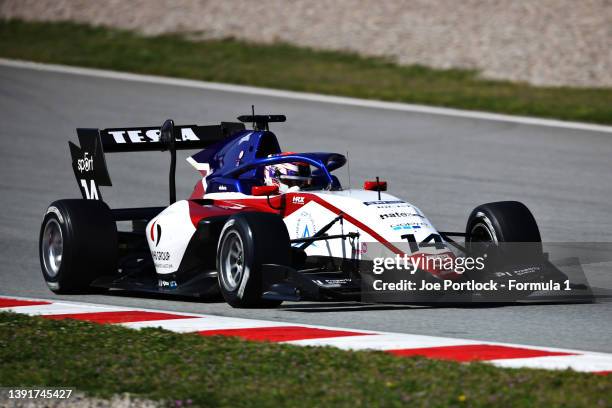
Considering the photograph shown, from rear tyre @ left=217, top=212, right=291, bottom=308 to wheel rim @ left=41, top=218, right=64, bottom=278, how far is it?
1.96 m

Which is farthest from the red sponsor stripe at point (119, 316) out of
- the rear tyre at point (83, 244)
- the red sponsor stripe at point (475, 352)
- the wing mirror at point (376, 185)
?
the red sponsor stripe at point (475, 352)

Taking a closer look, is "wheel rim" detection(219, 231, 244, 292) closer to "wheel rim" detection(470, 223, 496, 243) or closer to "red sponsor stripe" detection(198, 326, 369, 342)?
"red sponsor stripe" detection(198, 326, 369, 342)

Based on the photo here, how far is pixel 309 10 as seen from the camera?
94.7 ft

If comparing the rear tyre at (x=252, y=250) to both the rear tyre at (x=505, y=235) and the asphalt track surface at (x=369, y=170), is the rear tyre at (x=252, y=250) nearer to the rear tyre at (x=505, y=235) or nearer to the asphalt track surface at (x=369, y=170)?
the asphalt track surface at (x=369, y=170)

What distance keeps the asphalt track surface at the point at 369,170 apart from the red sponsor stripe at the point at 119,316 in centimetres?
41

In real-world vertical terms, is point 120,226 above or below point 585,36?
below

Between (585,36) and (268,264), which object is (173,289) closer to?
(268,264)

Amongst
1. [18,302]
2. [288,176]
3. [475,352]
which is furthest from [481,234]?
[18,302]

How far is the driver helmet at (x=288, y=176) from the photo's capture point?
10297 millimetres

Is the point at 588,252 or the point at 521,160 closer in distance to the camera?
the point at 588,252

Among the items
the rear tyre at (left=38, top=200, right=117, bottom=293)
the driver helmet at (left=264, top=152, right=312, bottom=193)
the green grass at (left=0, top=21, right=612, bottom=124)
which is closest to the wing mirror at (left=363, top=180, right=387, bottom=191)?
the driver helmet at (left=264, top=152, right=312, bottom=193)

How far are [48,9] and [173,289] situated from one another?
21.4 metres

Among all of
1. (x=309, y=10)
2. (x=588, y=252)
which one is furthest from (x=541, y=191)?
(x=309, y=10)

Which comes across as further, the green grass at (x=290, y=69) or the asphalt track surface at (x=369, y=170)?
the green grass at (x=290, y=69)
